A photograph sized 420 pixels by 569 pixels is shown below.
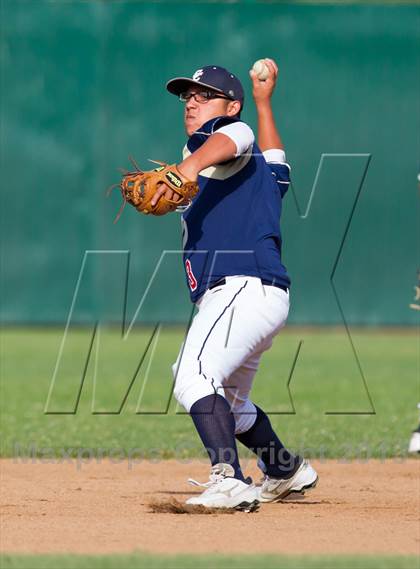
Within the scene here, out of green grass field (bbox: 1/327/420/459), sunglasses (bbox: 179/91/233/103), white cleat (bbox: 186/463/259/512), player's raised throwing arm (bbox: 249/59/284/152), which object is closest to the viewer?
white cleat (bbox: 186/463/259/512)

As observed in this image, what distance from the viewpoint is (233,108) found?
16.8 feet

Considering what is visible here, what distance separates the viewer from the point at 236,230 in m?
4.88

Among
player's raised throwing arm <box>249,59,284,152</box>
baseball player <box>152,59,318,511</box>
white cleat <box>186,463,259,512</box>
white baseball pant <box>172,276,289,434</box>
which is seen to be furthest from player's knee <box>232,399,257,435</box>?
player's raised throwing arm <box>249,59,284,152</box>

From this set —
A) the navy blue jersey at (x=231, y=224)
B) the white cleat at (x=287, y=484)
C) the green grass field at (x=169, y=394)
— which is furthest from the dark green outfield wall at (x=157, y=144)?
the navy blue jersey at (x=231, y=224)

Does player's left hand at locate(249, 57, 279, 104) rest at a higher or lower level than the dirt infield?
higher

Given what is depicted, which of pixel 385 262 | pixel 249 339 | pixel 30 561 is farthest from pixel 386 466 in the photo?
pixel 385 262

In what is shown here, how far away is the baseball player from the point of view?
4.69 meters

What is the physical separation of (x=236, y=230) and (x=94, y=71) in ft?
27.3

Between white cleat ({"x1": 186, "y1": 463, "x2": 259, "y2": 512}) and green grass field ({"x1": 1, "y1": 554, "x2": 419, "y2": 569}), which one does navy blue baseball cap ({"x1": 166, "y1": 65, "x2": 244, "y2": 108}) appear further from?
green grass field ({"x1": 1, "y1": 554, "x2": 419, "y2": 569})

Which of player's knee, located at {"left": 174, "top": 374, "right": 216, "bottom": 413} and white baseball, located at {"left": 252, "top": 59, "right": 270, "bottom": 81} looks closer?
player's knee, located at {"left": 174, "top": 374, "right": 216, "bottom": 413}

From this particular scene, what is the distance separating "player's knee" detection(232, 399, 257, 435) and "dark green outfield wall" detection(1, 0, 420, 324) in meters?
7.52

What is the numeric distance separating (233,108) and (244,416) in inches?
49.6

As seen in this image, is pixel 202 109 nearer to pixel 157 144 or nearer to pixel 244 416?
pixel 244 416

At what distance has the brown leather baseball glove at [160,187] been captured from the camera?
14.7 feet
